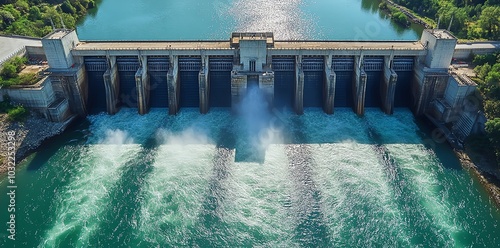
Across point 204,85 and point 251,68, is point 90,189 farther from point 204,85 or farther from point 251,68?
point 251,68

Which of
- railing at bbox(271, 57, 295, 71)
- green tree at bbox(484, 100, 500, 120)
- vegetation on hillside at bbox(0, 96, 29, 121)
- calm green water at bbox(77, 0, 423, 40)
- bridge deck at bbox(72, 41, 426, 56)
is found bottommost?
vegetation on hillside at bbox(0, 96, 29, 121)

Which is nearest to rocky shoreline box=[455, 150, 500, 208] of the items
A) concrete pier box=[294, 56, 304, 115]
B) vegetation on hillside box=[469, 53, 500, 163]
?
vegetation on hillside box=[469, 53, 500, 163]

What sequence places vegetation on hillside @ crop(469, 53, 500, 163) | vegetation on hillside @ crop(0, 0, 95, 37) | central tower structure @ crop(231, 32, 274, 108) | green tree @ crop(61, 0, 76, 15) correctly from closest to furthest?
vegetation on hillside @ crop(469, 53, 500, 163) → central tower structure @ crop(231, 32, 274, 108) → vegetation on hillside @ crop(0, 0, 95, 37) → green tree @ crop(61, 0, 76, 15)

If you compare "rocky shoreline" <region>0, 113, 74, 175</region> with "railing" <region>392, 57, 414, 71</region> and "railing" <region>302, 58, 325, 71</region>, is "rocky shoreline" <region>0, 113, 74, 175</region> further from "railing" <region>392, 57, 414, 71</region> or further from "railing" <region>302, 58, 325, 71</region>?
"railing" <region>392, 57, 414, 71</region>

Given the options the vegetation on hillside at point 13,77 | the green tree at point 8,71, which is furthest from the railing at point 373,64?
the green tree at point 8,71

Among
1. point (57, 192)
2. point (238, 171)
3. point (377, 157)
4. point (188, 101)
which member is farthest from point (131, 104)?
point (377, 157)

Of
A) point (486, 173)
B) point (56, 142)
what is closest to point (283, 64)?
point (486, 173)
